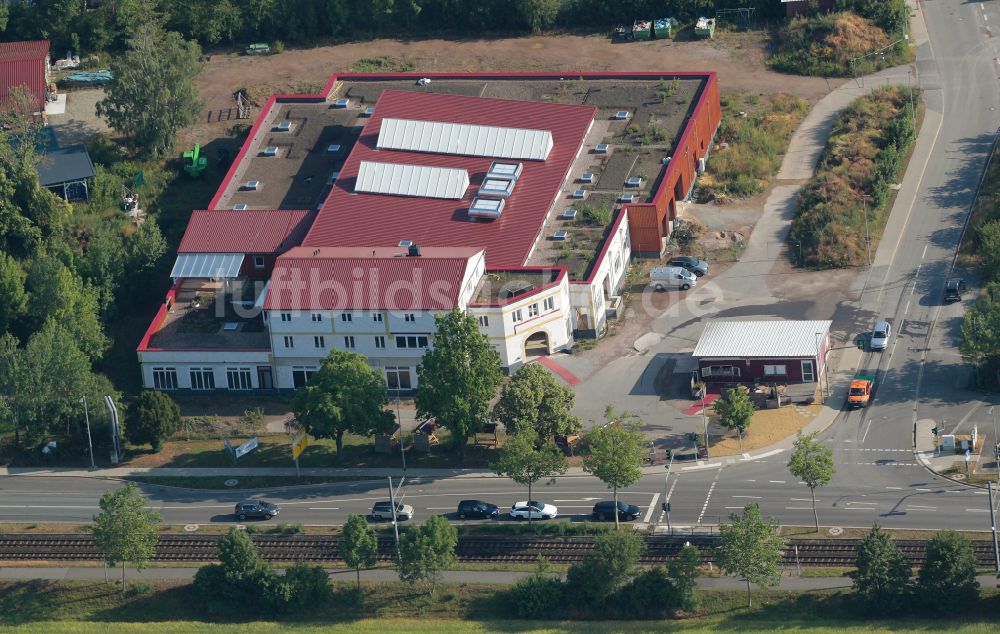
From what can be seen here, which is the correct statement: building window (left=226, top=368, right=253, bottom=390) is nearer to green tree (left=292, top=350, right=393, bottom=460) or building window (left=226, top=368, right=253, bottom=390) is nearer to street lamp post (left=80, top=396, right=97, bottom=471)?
street lamp post (left=80, top=396, right=97, bottom=471)

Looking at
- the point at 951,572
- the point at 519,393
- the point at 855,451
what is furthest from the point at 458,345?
the point at 951,572

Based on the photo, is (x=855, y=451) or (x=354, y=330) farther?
(x=354, y=330)

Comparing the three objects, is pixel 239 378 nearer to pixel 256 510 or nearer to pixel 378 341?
pixel 378 341

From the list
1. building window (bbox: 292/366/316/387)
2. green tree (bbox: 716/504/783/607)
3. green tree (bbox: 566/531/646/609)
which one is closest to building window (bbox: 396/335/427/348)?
building window (bbox: 292/366/316/387)

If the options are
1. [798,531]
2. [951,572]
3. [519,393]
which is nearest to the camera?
[951,572]

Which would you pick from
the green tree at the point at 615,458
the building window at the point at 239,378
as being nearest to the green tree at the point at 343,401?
the building window at the point at 239,378

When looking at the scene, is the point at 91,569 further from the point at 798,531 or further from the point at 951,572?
the point at 951,572

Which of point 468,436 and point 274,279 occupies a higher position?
point 274,279
